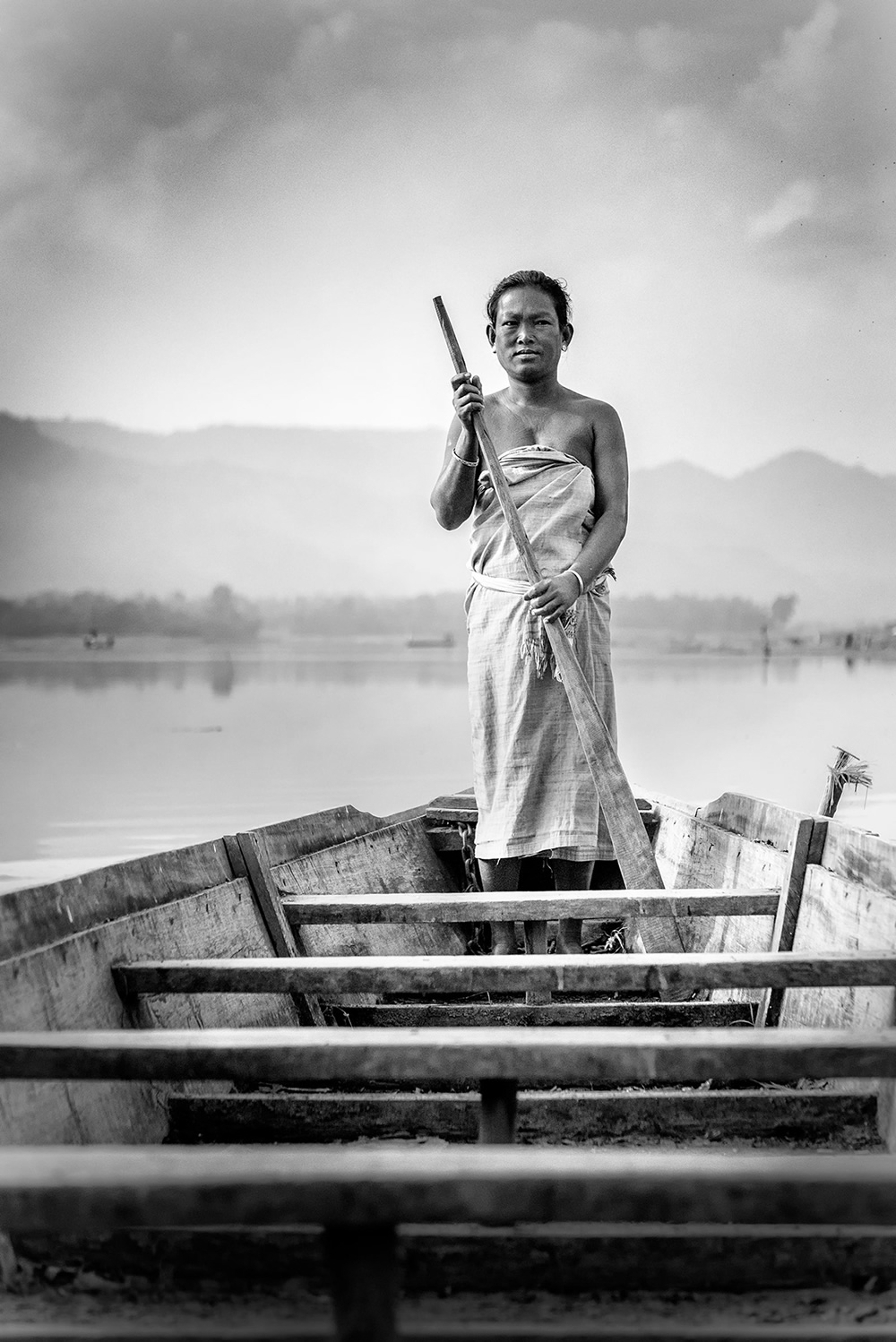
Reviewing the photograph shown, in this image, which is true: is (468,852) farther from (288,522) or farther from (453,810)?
(288,522)

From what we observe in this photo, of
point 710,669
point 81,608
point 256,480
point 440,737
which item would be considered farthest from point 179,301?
point 710,669

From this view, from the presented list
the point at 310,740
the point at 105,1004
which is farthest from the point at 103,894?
the point at 310,740

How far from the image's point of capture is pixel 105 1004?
4.66 feet

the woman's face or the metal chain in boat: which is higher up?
the woman's face

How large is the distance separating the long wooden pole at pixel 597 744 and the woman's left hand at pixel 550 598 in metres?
0.02

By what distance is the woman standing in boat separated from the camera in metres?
2.36

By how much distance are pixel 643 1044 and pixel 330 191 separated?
25.5 m

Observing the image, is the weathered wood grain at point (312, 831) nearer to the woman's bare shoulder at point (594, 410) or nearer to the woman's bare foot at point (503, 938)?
the woman's bare foot at point (503, 938)

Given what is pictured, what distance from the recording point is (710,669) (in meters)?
32.4

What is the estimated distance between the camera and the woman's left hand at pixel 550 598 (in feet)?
7.45

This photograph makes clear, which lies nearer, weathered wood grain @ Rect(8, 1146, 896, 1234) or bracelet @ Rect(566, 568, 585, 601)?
weathered wood grain @ Rect(8, 1146, 896, 1234)

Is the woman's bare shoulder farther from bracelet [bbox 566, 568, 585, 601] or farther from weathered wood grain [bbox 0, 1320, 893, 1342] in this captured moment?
weathered wood grain [bbox 0, 1320, 893, 1342]

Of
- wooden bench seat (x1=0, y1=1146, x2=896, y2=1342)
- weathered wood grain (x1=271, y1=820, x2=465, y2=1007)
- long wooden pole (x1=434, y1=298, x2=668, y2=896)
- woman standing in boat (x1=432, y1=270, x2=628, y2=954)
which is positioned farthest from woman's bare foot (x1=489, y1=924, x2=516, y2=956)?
wooden bench seat (x1=0, y1=1146, x2=896, y2=1342)

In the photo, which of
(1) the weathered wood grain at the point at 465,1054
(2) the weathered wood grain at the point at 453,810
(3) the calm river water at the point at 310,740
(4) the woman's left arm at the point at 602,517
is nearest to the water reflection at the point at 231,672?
(3) the calm river water at the point at 310,740
